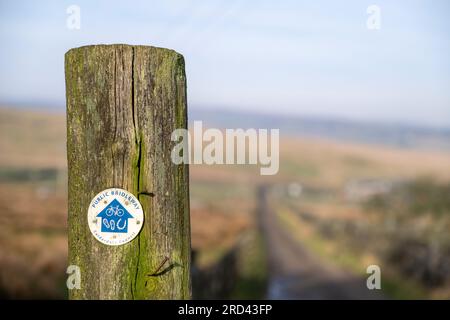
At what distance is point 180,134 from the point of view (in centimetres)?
294

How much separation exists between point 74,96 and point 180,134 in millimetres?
519

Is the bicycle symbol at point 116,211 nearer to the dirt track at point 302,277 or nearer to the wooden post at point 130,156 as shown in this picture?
the wooden post at point 130,156

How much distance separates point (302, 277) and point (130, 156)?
14043 millimetres

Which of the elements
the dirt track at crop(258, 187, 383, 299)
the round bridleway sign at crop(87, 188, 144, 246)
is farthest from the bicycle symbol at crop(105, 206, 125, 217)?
the dirt track at crop(258, 187, 383, 299)

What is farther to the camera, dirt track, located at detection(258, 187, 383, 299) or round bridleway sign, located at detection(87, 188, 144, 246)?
dirt track, located at detection(258, 187, 383, 299)

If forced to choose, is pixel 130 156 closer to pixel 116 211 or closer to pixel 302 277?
pixel 116 211

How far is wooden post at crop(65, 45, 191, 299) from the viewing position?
Answer: 2840 mm

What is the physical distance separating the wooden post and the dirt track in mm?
10097

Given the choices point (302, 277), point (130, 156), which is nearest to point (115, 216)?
point (130, 156)

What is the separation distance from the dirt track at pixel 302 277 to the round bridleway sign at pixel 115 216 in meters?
10.2

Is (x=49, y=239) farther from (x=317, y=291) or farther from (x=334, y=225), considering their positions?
(x=334, y=225)

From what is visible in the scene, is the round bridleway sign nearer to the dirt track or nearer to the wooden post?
the wooden post

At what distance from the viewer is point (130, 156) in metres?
2.84
